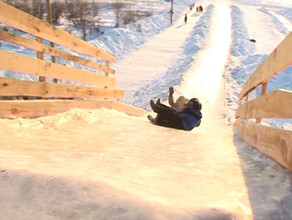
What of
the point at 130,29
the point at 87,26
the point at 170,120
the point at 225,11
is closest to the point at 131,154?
the point at 170,120

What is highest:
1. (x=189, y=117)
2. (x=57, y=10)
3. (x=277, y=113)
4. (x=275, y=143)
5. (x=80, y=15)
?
(x=57, y=10)

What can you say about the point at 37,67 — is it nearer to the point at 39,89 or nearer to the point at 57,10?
the point at 39,89

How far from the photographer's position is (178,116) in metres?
6.19

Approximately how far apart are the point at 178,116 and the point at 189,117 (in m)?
0.21

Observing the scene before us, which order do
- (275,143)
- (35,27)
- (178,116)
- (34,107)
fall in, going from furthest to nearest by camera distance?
(178,116)
(35,27)
(34,107)
(275,143)

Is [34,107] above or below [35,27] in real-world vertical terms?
Result: below

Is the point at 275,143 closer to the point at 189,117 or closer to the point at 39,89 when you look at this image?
the point at 39,89

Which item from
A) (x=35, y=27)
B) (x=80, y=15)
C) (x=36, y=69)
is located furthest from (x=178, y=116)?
(x=80, y=15)

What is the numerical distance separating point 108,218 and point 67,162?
3.05 ft

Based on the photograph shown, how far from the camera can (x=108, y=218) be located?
171cm

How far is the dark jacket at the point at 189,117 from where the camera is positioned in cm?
618

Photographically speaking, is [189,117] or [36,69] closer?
[36,69]

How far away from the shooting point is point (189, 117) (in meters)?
6.25

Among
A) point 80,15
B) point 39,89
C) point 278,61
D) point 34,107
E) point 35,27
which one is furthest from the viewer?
point 80,15
